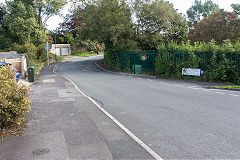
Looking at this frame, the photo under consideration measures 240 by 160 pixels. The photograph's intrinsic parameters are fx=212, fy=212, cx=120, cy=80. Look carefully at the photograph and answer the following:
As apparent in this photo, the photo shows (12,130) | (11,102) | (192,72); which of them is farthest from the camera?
(192,72)

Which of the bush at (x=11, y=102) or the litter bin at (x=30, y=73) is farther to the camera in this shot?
the litter bin at (x=30, y=73)

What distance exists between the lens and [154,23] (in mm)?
27531

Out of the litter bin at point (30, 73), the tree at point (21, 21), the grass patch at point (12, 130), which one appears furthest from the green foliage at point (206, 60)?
the tree at point (21, 21)

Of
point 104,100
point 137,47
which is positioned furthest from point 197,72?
point 137,47

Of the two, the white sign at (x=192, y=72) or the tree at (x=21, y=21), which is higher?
the tree at (x=21, y=21)

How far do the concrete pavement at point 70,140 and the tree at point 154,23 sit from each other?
2109cm

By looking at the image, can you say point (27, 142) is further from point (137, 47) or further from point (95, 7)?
point (95, 7)

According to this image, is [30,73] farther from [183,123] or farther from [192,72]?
[183,123]

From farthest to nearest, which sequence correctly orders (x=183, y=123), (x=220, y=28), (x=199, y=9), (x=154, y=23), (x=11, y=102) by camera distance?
(x=199, y=9) → (x=220, y=28) → (x=154, y=23) → (x=183, y=123) → (x=11, y=102)

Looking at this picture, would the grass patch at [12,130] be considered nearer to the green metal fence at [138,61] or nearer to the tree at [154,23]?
the green metal fence at [138,61]

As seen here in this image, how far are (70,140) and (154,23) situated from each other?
2451 centimetres

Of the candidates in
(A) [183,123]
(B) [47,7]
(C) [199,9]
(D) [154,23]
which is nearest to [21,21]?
(B) [47,7]

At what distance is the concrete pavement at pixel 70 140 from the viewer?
462 centimetres

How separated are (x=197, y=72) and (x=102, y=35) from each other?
14.5 metres
